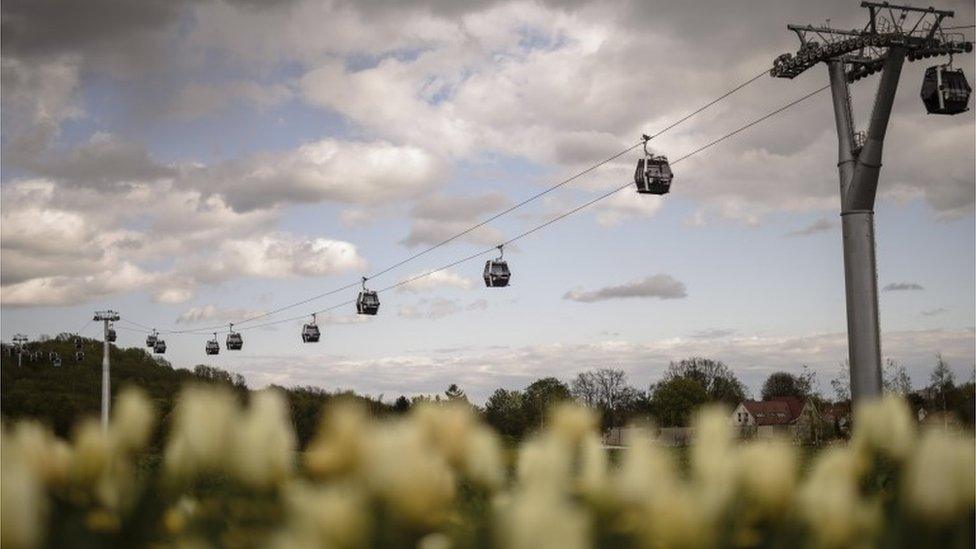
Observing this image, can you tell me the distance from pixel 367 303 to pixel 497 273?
6.51 metres

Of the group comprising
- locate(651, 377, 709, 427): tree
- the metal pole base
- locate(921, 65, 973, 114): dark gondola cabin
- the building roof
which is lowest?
the building roof

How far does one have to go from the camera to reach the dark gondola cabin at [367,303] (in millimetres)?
29812

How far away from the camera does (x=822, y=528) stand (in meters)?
1.75

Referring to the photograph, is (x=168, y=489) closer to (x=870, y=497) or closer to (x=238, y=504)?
(x=238, y=504)

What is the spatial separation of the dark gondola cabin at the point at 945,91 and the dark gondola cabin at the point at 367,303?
1846 centimetres

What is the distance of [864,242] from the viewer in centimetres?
1424

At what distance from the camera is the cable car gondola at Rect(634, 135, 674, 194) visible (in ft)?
57.3

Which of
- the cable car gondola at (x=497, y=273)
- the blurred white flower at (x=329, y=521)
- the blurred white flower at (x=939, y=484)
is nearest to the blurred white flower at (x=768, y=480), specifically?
the blurred white flower at (x=939, y=484)

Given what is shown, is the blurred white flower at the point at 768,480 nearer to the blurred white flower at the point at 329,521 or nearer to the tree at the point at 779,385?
the blurred white flower at the point at 329,521

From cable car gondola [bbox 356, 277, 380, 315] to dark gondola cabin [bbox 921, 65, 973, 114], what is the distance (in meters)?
18.5

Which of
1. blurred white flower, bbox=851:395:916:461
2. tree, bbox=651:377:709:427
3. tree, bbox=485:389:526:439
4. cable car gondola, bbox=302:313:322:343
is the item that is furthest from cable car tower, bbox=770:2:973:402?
tree, bbox=651:377:709:427

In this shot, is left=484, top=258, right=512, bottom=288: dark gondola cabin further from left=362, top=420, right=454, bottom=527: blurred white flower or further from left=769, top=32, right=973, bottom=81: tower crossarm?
left=362, top=420, right=454, bottom=527: blurred white flower

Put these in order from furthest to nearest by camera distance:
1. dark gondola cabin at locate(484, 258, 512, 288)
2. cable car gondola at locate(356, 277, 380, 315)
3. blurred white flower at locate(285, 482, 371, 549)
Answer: cable car gondola at locate(356, 277, 380, 315)
dark gondola cabin at locate(484, 258, 512, 288)
blurred white flower at locate(285, 482, 371, 549)

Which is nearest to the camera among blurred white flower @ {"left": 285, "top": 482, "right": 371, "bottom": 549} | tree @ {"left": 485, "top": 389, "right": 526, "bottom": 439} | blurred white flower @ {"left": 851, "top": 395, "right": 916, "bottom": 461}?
blurred white flower @ {"left": 285, "top": 482, "right": 371, "bottom": 549}
